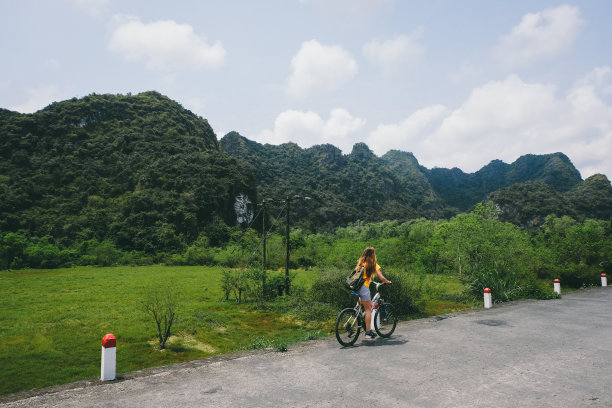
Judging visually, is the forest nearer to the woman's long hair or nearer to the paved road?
the paved road

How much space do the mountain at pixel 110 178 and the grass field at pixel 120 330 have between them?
43.1 meters

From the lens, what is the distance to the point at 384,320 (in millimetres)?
8117

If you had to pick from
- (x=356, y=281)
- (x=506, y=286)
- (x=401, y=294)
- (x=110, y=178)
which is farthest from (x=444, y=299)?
(x=110, y=178)

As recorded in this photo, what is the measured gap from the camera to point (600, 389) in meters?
4.96

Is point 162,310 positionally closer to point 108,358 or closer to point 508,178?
point 108,358

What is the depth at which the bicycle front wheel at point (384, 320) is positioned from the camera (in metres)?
8.04

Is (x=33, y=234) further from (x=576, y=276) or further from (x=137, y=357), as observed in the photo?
(x=576, y=276)

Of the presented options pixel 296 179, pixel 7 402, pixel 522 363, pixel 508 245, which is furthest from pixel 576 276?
pixel 296 179

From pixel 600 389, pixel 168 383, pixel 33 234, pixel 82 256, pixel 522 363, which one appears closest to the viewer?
pixel 600 389

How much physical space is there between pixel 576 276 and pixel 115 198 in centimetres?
8048

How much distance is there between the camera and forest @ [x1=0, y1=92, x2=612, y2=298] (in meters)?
21.4

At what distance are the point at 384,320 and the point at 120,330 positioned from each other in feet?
33.7

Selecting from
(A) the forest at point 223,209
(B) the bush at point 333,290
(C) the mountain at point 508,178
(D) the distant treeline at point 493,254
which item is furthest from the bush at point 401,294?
(C) the mountain at point 508,178

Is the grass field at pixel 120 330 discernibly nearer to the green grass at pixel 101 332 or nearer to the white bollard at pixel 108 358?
the green grass at pixel 101 332
